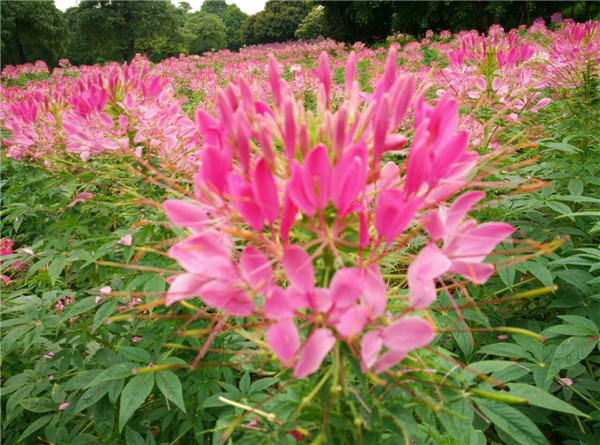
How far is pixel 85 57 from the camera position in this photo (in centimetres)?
3241

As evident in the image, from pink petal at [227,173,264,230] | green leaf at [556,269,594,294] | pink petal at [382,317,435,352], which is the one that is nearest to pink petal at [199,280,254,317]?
pink petal at [227,173,264,230]

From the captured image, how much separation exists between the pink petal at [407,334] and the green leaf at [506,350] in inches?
39.1

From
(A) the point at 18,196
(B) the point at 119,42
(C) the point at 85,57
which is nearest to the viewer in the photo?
(A) the point at 18,196

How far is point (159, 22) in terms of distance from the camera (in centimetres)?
2589

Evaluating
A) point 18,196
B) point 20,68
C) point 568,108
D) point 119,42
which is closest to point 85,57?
point 119,42

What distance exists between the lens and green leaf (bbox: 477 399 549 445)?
0.94m

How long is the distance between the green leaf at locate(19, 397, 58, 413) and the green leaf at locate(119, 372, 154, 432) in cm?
74

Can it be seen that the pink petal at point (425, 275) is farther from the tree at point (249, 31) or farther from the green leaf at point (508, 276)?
the tree at point (249, 31)

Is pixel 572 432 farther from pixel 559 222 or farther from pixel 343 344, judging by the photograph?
pixel 343 344

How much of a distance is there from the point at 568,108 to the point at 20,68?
16633 millimetres

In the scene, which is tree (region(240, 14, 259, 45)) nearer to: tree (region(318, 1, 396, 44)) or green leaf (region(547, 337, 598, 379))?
tree (region(318, 1, 396, 44))

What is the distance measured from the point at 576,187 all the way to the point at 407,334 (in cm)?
188

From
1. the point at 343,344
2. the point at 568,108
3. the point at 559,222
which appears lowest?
the point at 559,222

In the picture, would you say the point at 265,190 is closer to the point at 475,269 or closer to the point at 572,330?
the point at 475,269
